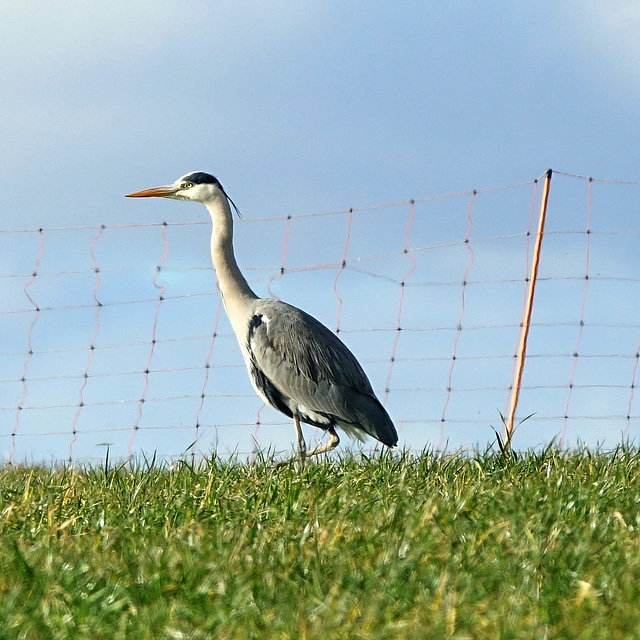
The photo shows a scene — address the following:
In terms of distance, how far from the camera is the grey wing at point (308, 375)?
20.5ft

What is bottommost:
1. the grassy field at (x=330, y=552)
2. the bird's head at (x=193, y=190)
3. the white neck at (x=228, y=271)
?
the grassy field at (x=330, y=552)

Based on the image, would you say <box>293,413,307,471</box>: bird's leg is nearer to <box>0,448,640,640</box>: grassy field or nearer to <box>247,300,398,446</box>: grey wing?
<box>247,300,398,446</box>: grey wing

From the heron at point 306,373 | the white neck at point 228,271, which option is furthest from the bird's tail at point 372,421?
the white neck at point 228,271

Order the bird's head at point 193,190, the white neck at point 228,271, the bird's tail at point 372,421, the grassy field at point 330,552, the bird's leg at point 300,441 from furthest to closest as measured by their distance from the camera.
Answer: the bird's head at point 193,190, the white neck at point 228,271, the bird's tail at point 372,421, the bird's leg at point 300,441, the grassy field at point 330,552

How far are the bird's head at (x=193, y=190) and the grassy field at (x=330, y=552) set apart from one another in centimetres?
259

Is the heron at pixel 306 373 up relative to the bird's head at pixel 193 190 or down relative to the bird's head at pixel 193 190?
down

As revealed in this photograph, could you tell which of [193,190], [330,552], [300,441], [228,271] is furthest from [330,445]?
[330,552]

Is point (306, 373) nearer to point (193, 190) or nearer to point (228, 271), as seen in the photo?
point (228, 271)

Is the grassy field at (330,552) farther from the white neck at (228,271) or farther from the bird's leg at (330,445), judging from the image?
the white neck at (228,271)

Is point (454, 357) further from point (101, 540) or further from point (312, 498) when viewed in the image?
point (101, 540)

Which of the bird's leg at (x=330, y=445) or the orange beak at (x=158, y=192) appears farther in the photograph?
the orange beak at (x=158, y=192)

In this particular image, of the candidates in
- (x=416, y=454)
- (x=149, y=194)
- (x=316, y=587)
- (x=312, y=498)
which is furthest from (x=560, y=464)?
(x=149, y=194)

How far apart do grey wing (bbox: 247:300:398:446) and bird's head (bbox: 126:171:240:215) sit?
3.72 ft

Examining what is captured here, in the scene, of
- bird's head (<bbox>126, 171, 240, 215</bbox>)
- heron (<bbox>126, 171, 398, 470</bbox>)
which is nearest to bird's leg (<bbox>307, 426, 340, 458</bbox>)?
heron (<bbox>126, 171, 398, 470</bbox>)
